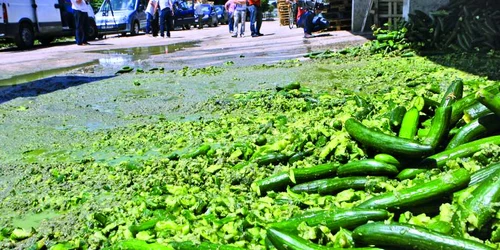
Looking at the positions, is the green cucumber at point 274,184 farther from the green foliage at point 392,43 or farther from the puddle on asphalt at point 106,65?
the green foliage at point 392,43

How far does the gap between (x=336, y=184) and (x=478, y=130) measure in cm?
121

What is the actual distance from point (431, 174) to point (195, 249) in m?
1.70

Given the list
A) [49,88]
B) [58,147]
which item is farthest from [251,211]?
[49,88]

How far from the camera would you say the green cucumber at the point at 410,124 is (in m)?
4.31

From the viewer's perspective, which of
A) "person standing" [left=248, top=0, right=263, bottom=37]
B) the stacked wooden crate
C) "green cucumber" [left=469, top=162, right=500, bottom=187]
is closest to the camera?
"green cucumber" [left=469, top=162, right=500, bottom=187]

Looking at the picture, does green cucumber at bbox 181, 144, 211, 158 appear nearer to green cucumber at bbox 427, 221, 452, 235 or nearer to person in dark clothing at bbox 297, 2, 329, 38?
green cucumber at bbox 427, 221, 452, 235

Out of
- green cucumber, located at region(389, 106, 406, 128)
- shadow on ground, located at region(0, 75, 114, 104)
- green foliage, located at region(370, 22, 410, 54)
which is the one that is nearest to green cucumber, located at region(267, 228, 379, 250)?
green cucumber, located at region(389, 106, 406, 128)

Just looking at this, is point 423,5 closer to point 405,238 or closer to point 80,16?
point 405,238

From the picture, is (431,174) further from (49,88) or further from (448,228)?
(49,88)

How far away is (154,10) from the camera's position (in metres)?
28.5

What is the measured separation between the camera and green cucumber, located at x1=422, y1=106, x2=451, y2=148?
13.4 feet

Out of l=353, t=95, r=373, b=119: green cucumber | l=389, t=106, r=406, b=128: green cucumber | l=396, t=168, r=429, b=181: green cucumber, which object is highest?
l=389, t=106, r=406, b=128: green cucumber

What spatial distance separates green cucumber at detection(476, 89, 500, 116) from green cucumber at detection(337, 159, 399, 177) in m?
0.85

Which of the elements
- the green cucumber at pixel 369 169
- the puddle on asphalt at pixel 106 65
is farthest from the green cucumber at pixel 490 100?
the puddle on asphalt at pixel 106 65
